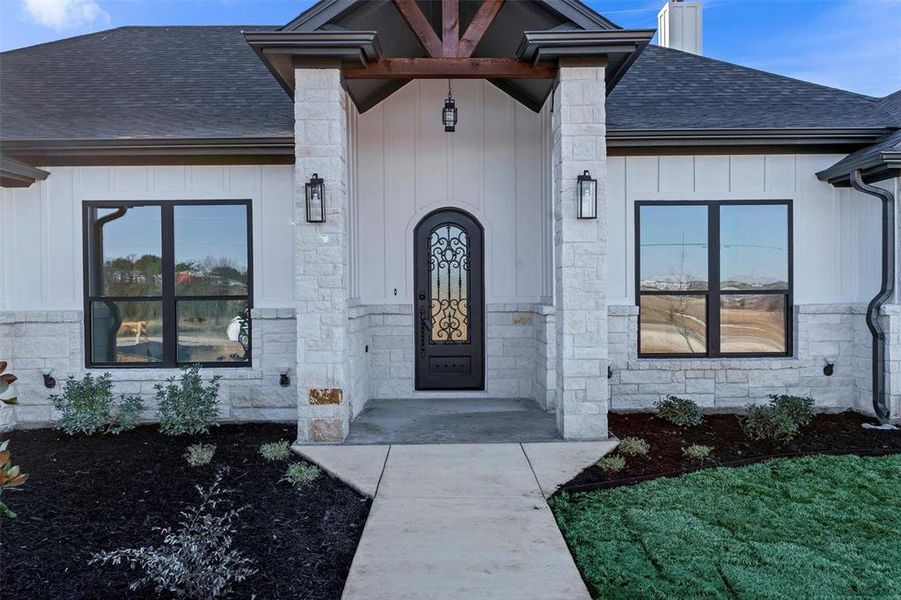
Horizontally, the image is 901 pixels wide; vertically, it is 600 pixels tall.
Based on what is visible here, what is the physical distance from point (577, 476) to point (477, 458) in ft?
3.00

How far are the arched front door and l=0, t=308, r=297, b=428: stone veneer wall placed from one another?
1.68 metres

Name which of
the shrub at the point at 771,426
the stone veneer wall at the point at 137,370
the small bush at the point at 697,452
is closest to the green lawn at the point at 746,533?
the small bush at the point at 697,452

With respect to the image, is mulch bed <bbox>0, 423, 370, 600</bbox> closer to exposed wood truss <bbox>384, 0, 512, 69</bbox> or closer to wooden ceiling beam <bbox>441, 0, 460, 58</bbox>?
exposed wood truss <bbox>384, 0, 512, 69</bbox>

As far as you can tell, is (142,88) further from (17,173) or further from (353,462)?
(353,462)

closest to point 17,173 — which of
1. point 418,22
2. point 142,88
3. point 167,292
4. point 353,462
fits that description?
point 167,292

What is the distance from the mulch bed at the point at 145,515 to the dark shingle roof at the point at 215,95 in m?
3.40

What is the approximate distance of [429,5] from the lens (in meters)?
6.70

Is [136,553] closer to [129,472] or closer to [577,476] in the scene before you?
[129,472]

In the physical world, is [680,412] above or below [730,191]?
below

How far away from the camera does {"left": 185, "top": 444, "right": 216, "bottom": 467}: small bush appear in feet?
16.5

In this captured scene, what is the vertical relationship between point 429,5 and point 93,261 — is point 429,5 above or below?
above

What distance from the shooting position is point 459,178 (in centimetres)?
738

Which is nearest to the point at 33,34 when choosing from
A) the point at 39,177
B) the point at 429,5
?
the point at 39,177

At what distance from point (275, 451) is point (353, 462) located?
30.2 inches
